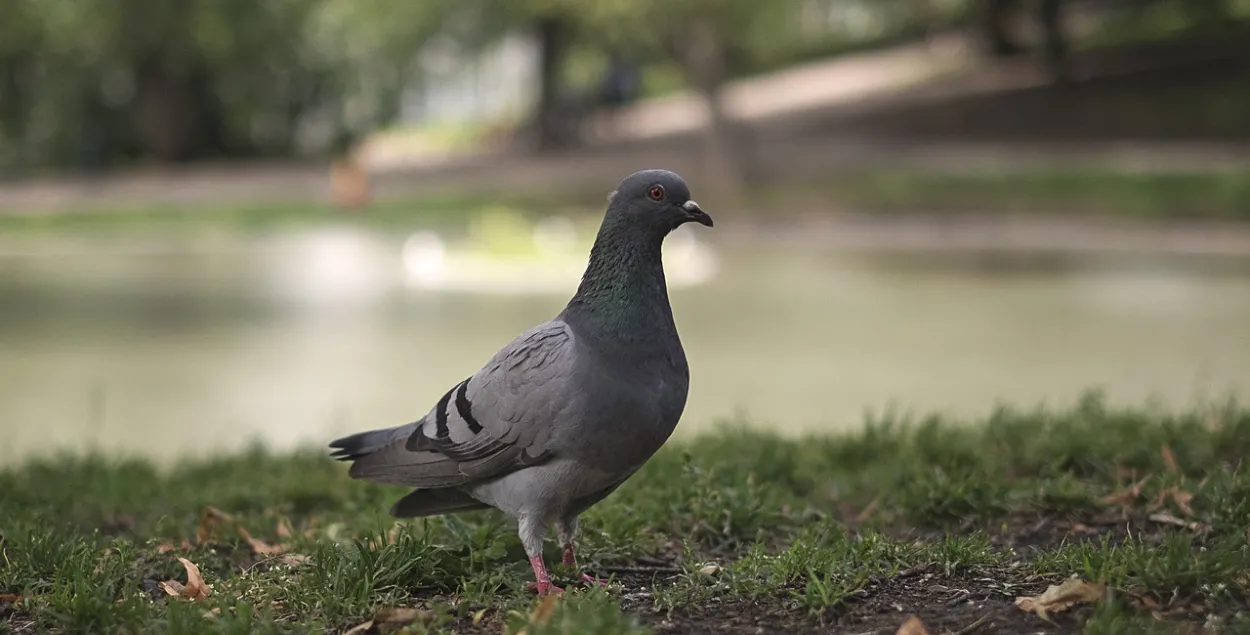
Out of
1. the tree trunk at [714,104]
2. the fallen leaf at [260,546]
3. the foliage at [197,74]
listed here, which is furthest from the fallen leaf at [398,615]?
the foliage at [197,74]

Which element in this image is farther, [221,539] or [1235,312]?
[1235,312]

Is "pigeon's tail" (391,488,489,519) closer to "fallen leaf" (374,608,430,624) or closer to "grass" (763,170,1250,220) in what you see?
"fallen leaf" (374,608,430,624)

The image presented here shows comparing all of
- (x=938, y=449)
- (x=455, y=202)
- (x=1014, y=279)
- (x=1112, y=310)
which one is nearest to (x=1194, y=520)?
(x=938, y=449)

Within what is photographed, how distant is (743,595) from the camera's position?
353cm

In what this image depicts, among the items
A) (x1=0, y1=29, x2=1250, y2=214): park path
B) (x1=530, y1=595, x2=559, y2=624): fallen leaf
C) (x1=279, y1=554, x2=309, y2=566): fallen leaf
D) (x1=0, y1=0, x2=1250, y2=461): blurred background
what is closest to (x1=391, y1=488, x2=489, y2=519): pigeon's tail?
(x1=279, y1=554, x2=309, y2=566): fallen leaf

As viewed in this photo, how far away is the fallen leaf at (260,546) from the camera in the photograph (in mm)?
4293

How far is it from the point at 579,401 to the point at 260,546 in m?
1.54

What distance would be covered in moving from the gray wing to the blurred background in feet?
13.5

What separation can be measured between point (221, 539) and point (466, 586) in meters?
1.38

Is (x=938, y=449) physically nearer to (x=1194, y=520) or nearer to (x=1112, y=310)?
(x=1194, y=520)

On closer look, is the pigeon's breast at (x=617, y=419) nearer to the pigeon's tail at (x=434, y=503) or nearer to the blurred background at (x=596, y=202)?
the pigeon's tail at (x=434, y=503)

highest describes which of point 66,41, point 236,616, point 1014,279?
point 66,41

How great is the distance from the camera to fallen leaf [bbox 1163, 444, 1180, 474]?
16.2 feet

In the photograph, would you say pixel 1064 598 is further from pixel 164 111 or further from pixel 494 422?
pixel 164 111
